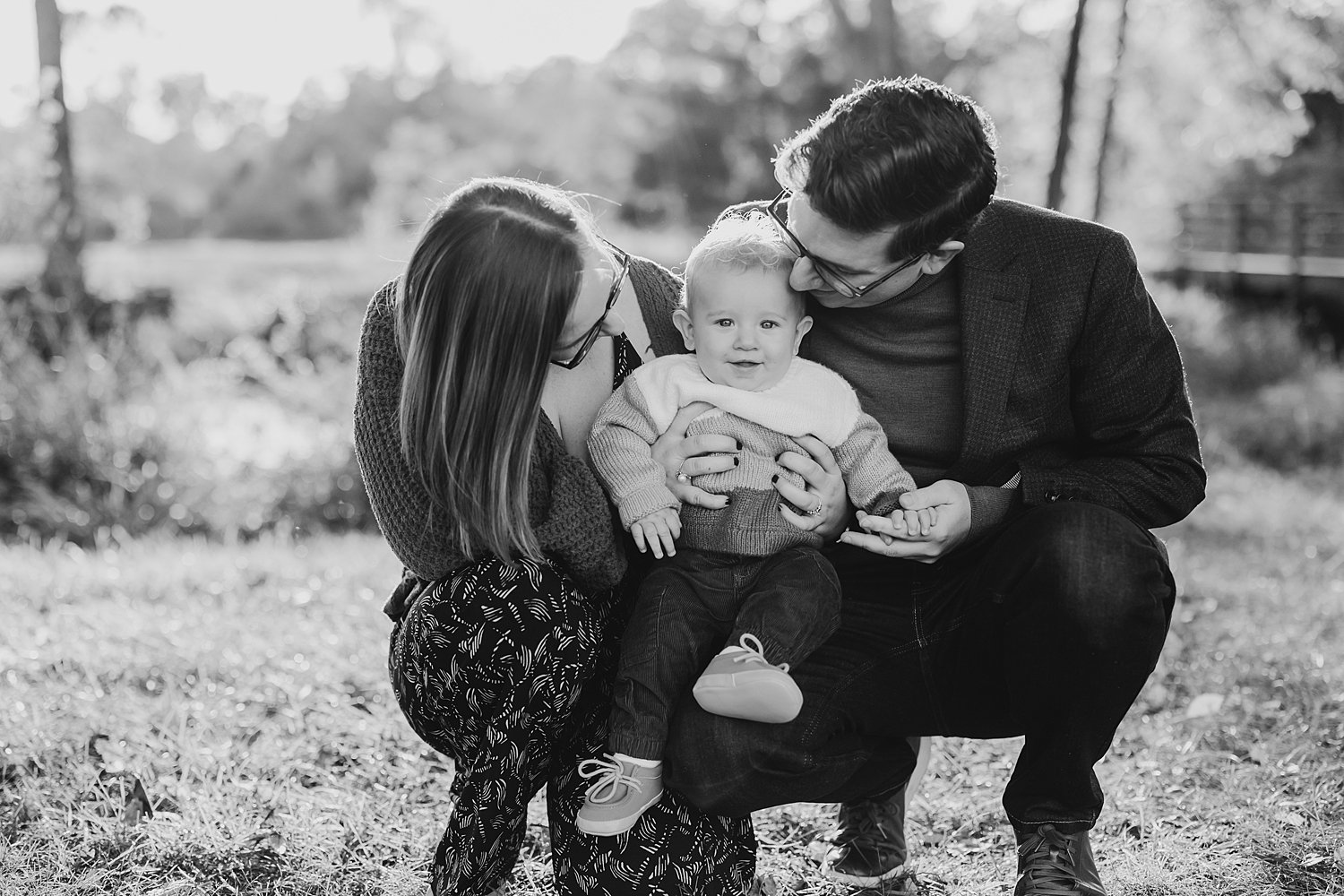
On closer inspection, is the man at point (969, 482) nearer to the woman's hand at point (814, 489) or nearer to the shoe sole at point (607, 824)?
the woman's hand at point (814, 489)

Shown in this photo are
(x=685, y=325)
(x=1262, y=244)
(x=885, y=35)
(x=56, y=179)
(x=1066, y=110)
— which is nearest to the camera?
(x=685, y=325)

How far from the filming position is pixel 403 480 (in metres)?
2.16

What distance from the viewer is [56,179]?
993 cm

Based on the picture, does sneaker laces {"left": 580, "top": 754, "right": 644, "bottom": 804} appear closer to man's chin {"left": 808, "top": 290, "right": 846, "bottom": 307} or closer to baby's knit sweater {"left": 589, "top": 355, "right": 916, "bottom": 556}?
baby's knit sweater {"left": 589, "top": 355, "right": 916, "bottom": 556}

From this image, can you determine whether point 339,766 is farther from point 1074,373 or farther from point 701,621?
point 1074,373

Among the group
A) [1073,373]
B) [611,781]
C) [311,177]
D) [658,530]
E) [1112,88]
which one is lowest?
[311,177]

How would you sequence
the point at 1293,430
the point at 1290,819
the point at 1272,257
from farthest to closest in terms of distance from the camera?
the point at 1272,257
the point at 1293,430
the point at 1290,819

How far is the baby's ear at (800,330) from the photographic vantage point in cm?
239

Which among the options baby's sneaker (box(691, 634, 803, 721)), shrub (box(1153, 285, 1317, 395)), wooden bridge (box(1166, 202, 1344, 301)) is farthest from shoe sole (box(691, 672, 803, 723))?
wooden bridge (box(1166, 202, 1344, 301))

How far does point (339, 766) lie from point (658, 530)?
1.15m

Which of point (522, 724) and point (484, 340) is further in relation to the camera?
point (522, 724)

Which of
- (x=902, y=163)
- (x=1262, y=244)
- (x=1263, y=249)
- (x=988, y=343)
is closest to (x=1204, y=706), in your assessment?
(x=988, y=343)

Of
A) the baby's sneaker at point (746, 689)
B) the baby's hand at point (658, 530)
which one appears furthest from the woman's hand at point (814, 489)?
the baby's sneaker at point (746, 689)

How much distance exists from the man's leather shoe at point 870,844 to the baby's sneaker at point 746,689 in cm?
57
